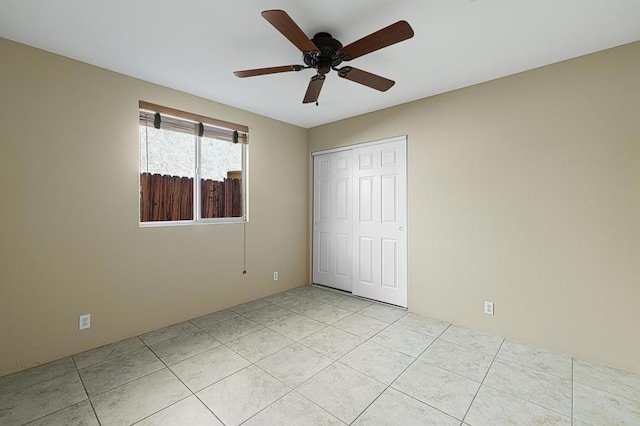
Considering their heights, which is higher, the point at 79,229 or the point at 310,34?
the point at 310,34

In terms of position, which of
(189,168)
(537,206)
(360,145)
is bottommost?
(537,206)

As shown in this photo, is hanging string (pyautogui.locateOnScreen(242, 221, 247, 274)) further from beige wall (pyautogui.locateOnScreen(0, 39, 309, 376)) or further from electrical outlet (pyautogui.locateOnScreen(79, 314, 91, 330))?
electrical outlet (pyautogui.locateOnScreen(79, 314, 91, 330))

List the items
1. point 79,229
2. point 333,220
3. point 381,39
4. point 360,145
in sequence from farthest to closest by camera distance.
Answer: point 333,220, point 360,145, point 79,229, point 381,39

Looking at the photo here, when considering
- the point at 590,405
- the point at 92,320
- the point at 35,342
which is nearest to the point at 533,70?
the point at 590,405

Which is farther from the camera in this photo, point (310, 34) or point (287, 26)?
point (310, 34)

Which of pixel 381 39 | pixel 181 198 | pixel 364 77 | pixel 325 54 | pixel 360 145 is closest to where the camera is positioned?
pixel 381 39

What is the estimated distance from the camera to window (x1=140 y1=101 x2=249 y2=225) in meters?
2.91

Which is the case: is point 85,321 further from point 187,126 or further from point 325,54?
point 325,54

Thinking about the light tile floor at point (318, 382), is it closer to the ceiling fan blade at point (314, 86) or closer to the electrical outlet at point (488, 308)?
the electrical outlet at point (488, 308)

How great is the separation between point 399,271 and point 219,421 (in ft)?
8.20

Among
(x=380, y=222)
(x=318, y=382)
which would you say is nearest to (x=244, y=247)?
(x=380, y=222)

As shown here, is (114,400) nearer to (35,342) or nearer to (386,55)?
(35,342)

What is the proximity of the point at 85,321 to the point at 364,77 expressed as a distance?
3.16m

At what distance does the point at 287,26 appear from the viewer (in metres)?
1.54
